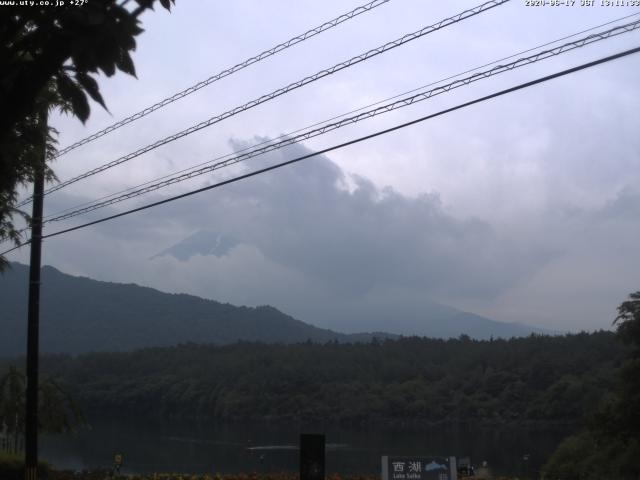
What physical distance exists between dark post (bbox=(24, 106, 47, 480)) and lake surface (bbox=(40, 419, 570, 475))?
1457 cm

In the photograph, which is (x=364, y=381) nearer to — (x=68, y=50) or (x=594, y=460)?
(x=594, y=460)

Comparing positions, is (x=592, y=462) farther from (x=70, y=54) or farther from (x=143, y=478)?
(x=70, y=54)

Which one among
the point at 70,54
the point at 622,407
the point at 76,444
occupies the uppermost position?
the point at 70,54

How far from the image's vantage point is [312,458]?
1353 cm

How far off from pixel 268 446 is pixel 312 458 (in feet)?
94.8

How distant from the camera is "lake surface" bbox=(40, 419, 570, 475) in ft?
123

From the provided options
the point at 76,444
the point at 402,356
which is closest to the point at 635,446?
the point at 76,444

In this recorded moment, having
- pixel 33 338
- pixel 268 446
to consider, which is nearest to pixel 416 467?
pixel 33 338

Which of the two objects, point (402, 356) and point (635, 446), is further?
point (402, 356)

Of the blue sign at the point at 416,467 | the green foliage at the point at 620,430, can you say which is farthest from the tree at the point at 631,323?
the blue sign at the point at 416,467

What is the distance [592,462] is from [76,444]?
37.0 m

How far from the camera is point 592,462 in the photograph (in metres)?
31.8

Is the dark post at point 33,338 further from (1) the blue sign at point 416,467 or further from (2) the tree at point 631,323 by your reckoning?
(2) the tree at point 631,323

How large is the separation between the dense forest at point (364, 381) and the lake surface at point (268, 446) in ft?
13.9
